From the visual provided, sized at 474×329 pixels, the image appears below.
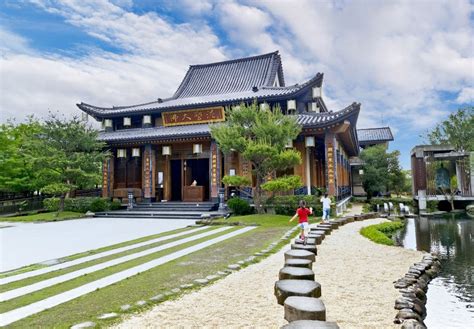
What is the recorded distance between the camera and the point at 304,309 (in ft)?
11.5

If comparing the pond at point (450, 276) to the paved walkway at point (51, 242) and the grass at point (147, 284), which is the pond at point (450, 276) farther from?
the paved walkway at point (51, 242)

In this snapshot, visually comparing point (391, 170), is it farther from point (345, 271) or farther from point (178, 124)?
point (345, 271)

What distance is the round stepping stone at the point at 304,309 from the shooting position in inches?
135

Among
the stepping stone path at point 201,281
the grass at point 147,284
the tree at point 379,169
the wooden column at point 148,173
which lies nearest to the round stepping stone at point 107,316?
the grass at point 147,284

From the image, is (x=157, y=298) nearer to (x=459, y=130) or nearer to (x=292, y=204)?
(x=292, y=204)

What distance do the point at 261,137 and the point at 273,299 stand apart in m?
11.0

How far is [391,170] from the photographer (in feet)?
95.9

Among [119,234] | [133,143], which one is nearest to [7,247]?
[119,234]

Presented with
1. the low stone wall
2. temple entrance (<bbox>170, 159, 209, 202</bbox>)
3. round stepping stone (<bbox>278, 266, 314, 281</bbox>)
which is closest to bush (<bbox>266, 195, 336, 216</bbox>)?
temple entrance (<bbox>170, 159, 209, 202</bbox>)

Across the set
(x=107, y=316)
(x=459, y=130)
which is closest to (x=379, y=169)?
(x=459, y=130)

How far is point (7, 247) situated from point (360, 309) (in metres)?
9.87

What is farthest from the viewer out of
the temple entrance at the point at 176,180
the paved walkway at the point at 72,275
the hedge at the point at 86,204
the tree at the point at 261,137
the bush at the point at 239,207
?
the temple entrance at the point at 176,180

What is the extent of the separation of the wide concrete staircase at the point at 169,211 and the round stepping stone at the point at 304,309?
12.5 metres

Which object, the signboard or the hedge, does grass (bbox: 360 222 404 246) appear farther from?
the hedge
